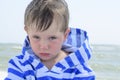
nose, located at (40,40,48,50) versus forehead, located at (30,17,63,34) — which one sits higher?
forehead, located at (30,17,63,34)

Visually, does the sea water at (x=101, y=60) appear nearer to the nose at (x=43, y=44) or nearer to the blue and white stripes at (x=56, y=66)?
the blue and white stripes at (x=56, y=66)

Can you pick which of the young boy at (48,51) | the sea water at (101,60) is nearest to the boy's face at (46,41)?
the young boy at (48,51)

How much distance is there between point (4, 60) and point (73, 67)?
414cm

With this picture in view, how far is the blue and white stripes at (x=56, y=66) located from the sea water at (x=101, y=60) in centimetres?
281

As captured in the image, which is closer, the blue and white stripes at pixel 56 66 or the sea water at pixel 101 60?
the blue and white stripes at pixel 56 66

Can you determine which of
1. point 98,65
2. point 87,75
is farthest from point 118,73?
point 87,75

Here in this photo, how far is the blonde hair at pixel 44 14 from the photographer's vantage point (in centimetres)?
200

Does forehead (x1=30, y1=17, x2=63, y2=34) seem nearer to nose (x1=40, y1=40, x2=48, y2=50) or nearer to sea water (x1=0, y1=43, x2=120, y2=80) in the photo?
nose (x1=40, y1=40, x2=48, y2=50)

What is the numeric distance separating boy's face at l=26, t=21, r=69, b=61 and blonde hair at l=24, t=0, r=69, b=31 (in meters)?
0.03

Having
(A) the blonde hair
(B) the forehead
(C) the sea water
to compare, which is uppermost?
(A) the blonde hair

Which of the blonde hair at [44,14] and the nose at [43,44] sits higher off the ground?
the blonde hair at [44,14]

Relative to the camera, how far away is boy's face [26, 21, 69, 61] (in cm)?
201

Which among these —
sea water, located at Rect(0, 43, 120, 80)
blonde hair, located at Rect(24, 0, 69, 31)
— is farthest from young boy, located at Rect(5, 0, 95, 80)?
sea water, located at Rect(0, 43, 120, 80)

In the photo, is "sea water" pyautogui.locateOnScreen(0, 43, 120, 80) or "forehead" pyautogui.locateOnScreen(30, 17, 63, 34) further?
"sea water" pyautogui.locateOnScreen(0, 43, 120, 80)
